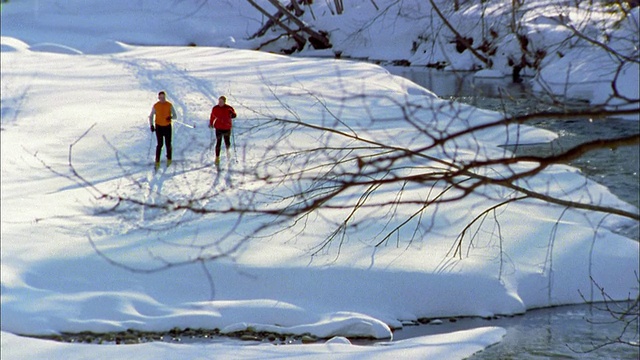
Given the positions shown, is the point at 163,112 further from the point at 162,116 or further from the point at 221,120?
the point at 221,120

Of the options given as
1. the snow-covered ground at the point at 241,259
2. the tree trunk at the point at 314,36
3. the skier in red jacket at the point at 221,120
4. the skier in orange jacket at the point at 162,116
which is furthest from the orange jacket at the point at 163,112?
the tree trunk at the point at 314,36

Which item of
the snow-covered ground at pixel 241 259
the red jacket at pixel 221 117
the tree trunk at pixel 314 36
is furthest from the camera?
the tree trunk at pixel 314 36

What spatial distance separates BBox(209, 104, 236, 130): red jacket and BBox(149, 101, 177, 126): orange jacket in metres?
0.75

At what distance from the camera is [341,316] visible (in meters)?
10.9

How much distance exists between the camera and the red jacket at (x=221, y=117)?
14203 mm

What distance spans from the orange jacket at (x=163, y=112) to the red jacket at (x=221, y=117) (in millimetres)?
753

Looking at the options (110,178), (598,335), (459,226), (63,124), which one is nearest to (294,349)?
(598,335)

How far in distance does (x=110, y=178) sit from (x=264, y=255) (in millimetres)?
4677

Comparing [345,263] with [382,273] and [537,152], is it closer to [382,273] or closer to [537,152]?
[382,273]

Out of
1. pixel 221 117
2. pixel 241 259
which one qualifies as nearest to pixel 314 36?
pixel 221 117

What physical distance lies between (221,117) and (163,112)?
98cm

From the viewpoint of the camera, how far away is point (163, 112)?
1451cm

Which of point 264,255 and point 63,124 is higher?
point 63,124

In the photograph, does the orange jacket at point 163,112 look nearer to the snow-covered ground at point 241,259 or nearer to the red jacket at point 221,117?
the red jacket at point 221,117
